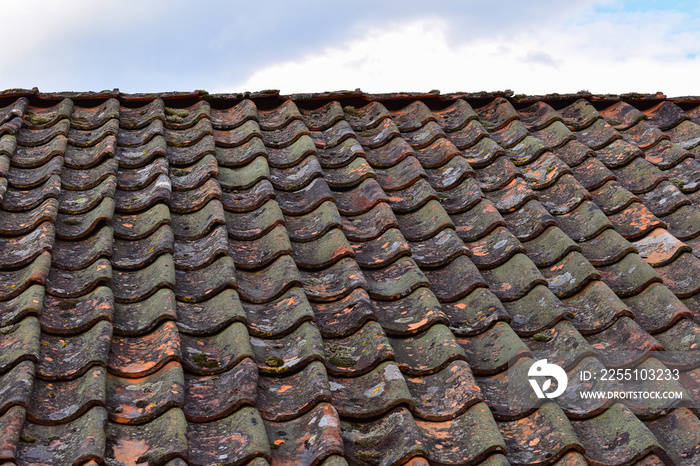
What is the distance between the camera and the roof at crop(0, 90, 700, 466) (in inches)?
86.0

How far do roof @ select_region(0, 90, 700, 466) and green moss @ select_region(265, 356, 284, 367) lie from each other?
3 cm

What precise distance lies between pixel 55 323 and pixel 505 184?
274cm

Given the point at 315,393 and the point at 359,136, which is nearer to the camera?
the point at 315,393

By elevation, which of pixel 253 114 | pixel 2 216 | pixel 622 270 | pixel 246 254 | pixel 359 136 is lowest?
pixel 622 270

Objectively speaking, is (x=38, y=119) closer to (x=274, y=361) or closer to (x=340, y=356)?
(x=274, y=361)

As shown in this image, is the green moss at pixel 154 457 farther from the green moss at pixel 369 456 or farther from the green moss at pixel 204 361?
the green moss at pixel 369 456

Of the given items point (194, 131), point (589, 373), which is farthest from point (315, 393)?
point (194, 131)

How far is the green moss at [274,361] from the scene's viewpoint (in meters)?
2.45

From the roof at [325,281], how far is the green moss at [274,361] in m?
0.03

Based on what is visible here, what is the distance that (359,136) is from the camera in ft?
15.1

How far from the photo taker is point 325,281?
2986 mm

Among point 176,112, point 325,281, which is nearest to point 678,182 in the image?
point 325,281

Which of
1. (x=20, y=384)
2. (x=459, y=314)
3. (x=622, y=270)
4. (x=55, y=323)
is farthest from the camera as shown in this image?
(x=622, y=270)

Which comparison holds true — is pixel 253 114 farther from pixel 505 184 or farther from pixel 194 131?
pixel 505 184
